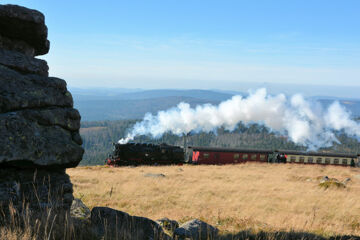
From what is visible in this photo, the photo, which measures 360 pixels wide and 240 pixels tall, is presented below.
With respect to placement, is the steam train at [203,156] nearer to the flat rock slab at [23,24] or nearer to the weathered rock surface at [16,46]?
the weathered rock surface at [16,46]

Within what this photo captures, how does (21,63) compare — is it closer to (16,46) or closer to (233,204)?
(16,46)

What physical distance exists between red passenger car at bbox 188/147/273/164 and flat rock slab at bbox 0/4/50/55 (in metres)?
42.0

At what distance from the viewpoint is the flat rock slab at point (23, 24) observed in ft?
24.2

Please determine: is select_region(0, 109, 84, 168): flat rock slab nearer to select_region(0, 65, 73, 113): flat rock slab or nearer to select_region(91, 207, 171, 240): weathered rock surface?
select_region(0, 65, 73, 113): flat rock slab

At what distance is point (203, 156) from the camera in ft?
160

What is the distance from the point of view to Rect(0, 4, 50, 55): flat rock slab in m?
7.38

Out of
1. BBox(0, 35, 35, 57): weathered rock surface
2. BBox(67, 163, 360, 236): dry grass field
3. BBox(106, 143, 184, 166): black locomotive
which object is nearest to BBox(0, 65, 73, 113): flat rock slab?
BBox(0, 35, 35, 57): weathered rock surface

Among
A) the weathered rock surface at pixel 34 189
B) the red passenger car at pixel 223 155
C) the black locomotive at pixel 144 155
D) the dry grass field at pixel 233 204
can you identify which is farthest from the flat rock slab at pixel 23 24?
the red passenger car at pixel 223 155

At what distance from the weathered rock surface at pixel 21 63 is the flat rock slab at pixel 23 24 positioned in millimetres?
706

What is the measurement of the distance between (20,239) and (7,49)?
5.70m

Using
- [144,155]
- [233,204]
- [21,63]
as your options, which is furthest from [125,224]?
[144,155]

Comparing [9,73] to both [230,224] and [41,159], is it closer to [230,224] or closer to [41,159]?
[41,159]

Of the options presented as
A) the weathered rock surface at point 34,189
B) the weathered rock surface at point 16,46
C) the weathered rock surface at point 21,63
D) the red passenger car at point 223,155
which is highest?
the weathered rock surface at point 16,46

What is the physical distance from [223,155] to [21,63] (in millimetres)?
44851
